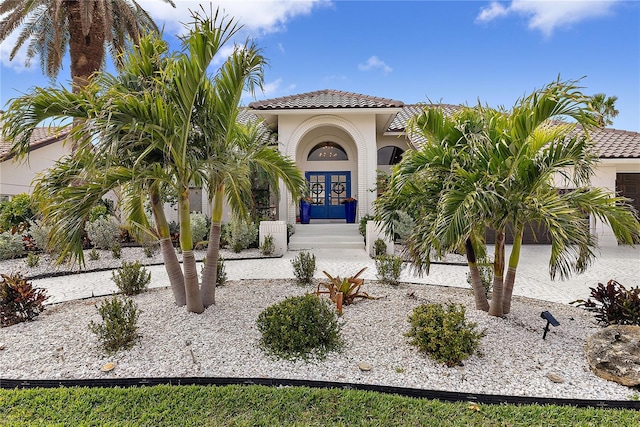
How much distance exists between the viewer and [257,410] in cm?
329

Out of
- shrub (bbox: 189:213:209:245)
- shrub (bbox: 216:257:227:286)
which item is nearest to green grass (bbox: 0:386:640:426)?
shrub (bbox: 216:257:227:286)

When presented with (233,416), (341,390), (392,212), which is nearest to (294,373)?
(341,390)

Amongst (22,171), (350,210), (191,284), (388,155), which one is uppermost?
(388,155)

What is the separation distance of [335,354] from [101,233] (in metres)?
11.5

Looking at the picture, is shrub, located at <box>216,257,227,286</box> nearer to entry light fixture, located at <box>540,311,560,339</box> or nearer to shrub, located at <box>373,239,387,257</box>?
entry light fixture, located at <box>540,311,560,339</box>

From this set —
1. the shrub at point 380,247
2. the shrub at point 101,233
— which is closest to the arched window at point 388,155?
the shrub at point 380,247

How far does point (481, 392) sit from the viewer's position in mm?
3621

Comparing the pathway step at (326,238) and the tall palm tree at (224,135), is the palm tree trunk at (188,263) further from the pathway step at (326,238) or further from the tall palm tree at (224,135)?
the pathway step at (326,238)

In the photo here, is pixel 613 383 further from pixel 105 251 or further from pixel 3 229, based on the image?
pixel 3 229

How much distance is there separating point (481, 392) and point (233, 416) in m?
2.64

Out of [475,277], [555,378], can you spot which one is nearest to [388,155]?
[475,277]

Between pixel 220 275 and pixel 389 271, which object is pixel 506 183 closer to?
pixel 389 271

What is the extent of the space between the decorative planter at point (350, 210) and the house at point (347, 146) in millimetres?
885

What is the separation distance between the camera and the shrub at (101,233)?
1229 cm
